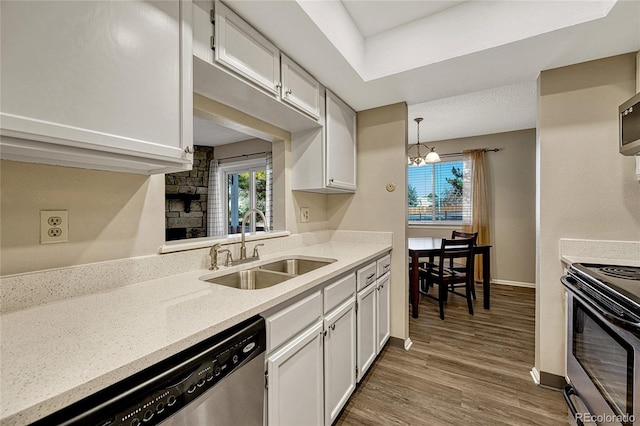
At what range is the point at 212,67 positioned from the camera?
4.07 feet

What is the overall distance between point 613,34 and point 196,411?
264 cm

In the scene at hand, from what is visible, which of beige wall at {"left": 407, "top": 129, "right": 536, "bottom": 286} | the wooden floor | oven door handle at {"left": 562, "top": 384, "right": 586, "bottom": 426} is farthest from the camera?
beige wall at {"left": 407, "top": 129, "right": 536, "bottom": 286}

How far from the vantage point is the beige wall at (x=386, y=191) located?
2408 mm

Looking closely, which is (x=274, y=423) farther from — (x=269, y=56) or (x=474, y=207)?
(x=474, y=207)

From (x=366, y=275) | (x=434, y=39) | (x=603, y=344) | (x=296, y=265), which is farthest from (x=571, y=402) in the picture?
(x=434, y=39)

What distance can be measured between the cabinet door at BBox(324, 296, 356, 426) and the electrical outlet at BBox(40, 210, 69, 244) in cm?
116

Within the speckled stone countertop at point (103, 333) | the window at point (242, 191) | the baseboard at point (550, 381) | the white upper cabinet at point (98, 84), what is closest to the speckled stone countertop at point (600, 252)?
the baseboard at point (550, 381)

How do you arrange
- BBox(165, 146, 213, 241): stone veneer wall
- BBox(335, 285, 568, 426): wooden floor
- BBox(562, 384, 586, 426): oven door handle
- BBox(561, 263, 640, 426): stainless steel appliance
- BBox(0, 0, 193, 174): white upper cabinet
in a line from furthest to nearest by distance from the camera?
BBox(165, 146, 213, 241): stone veneer wall
BBox(335, 285, 568, 426): wooden floor
BBox(562, 384, 586, 426): oven door handle
BBox(561, 263, 640, 426): stainless steel appliance
BBox(0, 0, 193, 174): white upper cabinet

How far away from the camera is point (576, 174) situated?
1.81 m

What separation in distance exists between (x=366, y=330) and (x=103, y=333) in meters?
1.58

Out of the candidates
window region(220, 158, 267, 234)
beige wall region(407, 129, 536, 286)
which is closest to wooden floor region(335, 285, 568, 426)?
beige wall region(407, 129, 536, 286)

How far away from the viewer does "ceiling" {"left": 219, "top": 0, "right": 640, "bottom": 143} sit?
141 cm

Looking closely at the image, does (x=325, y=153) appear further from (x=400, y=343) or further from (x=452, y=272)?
(x=452, y=272)

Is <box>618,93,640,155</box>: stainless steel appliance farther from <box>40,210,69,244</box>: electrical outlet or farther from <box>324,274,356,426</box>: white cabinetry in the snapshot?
<box>40,210,69,244</box>: electrical outlet
